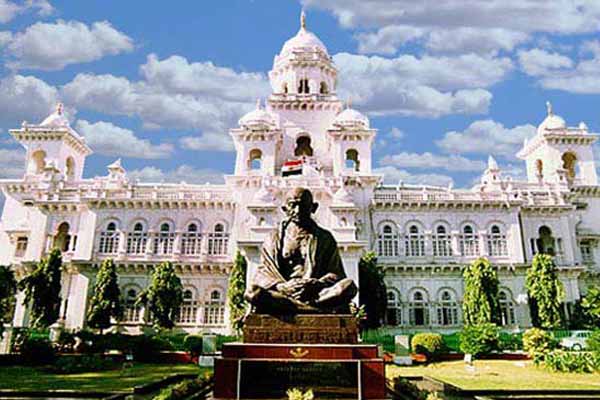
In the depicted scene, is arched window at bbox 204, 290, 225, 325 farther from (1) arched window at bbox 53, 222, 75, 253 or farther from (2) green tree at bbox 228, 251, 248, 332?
(1) arched window at bbox 53, 222, 75, 253

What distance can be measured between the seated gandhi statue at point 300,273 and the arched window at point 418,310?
116 feet

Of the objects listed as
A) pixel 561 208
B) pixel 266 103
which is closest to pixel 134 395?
pixel 266 103

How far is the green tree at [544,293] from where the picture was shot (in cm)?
4094

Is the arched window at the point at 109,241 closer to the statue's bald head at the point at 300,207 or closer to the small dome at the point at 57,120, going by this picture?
the small dome at the point at 57,120

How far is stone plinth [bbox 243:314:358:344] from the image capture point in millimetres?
10922

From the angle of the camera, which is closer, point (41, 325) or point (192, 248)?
point (41, 325)

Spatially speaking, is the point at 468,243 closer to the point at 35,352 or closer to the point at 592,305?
the point at 592,305

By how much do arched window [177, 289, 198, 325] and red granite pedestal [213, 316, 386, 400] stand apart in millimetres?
35993

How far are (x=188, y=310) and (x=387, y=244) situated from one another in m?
19.3

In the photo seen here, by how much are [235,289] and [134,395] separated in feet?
84.5

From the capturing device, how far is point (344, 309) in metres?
11.4

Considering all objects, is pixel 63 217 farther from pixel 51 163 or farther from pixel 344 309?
pixel 344 309

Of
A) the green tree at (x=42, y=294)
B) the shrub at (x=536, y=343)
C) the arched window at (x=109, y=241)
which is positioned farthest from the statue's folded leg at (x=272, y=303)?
the arched window at (x=109, y=241)

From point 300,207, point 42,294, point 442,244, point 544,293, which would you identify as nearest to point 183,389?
point 300,207
